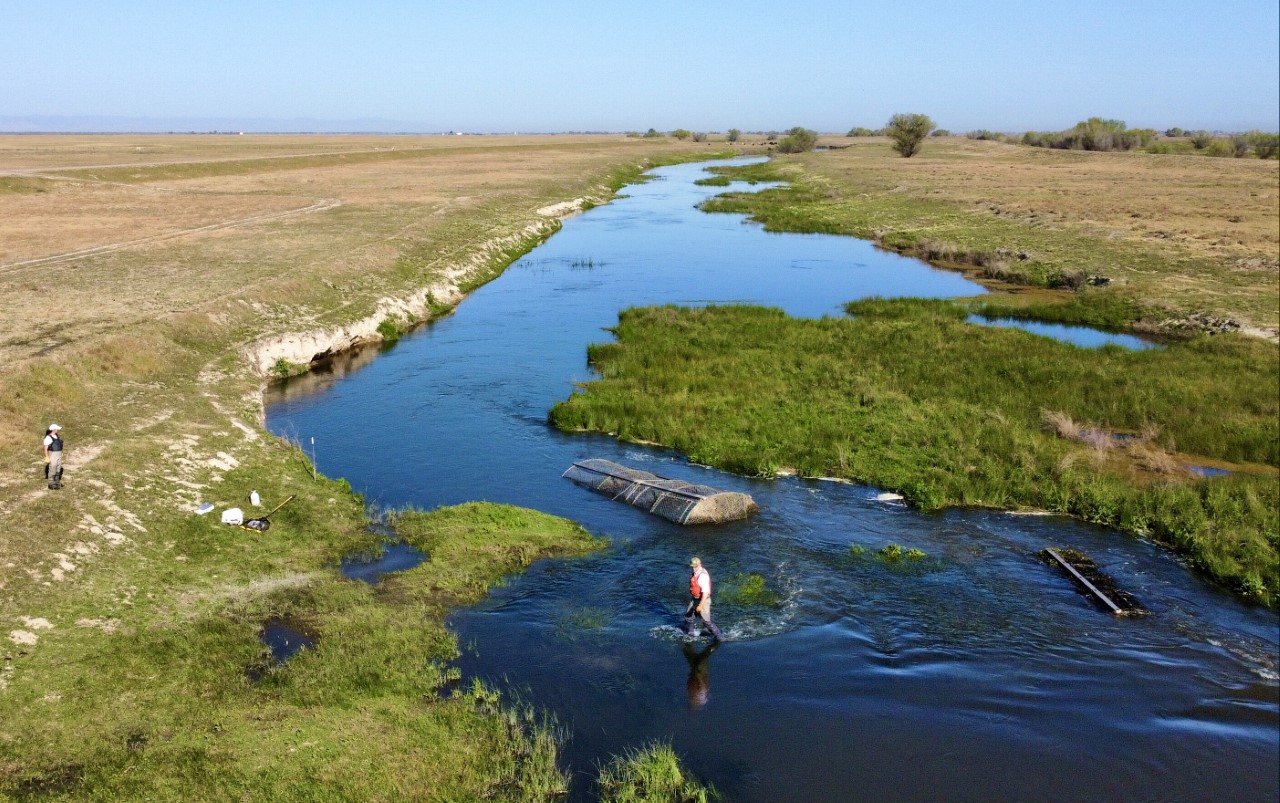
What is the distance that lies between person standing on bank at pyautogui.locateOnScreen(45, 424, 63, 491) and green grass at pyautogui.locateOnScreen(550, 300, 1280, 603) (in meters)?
14.5

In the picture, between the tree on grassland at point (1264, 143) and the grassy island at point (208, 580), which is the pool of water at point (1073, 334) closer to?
the grassy island at point (208, 580)

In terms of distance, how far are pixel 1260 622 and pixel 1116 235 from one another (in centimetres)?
5222

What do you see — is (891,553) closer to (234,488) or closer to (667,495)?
(667,495)

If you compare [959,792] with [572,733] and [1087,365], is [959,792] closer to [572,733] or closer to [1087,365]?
[572,733]

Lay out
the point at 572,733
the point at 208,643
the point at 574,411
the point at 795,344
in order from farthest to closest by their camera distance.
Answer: the point at 795,344 → the point at 574,411 → the point at 208,643 → the point at 572,733

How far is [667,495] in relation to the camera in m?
22.4

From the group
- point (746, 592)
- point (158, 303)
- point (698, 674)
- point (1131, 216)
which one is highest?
point (1131, 216)

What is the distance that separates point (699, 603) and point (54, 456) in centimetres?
1471

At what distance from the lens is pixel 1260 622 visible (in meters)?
17.7

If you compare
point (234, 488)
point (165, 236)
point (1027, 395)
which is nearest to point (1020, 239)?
point (1027, 395)

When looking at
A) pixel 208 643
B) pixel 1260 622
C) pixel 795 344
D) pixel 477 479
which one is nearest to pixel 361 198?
pixel 795 344

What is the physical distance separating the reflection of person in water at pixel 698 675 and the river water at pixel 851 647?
38 millimetres

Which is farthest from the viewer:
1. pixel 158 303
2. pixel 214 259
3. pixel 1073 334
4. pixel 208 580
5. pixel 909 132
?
pixel 909 132

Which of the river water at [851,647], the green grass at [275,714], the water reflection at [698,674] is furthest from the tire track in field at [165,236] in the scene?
the water reflection at [698,674]
